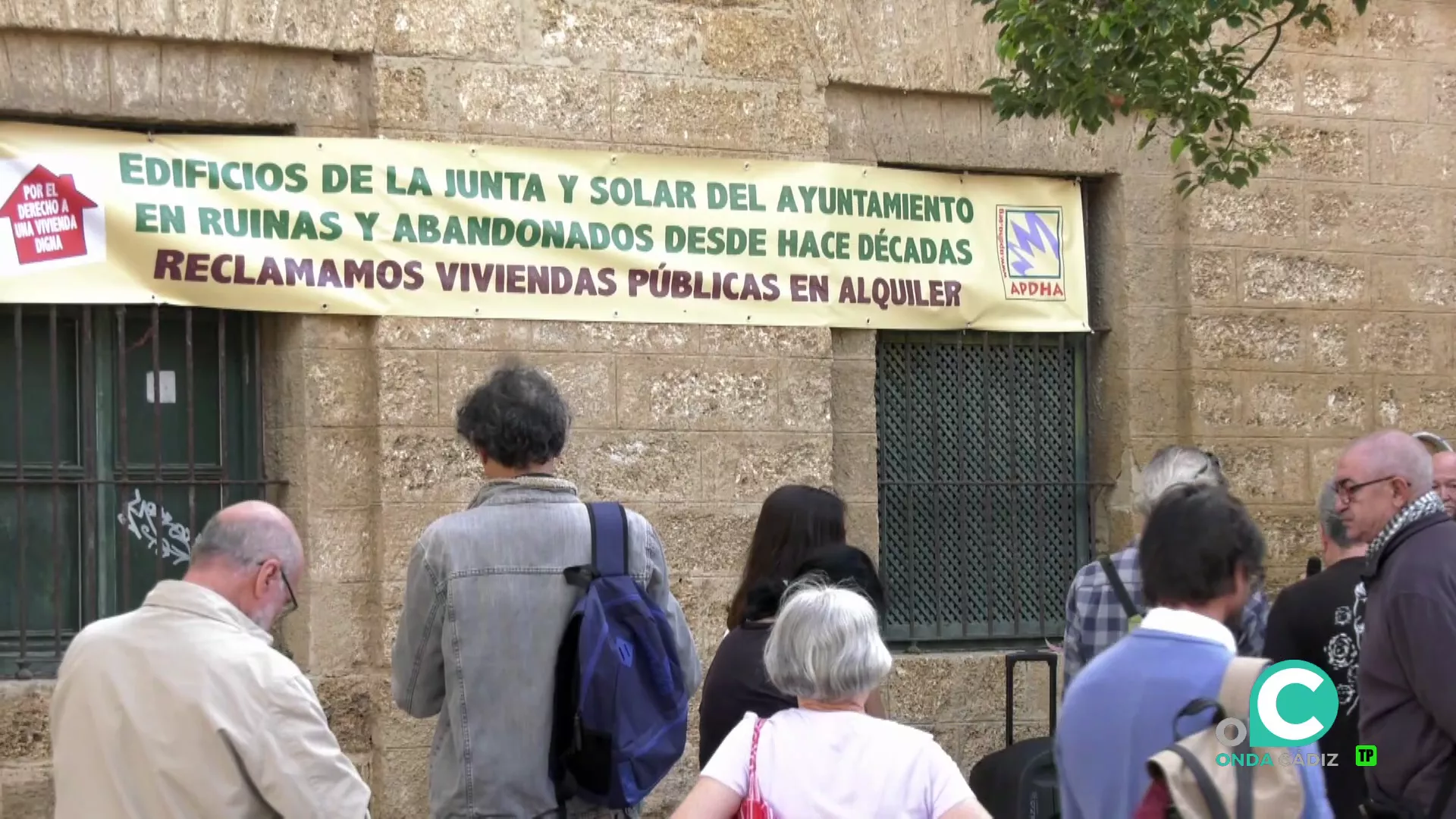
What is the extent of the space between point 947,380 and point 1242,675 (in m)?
5.05

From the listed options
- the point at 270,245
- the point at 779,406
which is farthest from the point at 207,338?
the point at 779,406

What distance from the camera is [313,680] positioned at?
23.5ft

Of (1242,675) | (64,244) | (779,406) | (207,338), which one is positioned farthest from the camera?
(779,406)

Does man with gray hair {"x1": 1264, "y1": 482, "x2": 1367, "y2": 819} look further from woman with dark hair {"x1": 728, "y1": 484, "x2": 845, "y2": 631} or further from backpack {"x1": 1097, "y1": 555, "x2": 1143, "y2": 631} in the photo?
woman with dark hair {"x1": 728, "y1": 484, "x2": 845, "y2": 631}

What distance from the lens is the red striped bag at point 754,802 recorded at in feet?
11.6

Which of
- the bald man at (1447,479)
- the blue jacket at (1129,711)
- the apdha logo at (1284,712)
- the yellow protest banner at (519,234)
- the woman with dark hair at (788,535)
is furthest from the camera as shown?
the yellow protest banner at (519,234)

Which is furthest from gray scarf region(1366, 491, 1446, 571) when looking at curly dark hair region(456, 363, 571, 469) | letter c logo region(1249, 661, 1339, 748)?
curly dark hair region(456, 363, 571, 469)

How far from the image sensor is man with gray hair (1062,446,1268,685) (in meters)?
5.10

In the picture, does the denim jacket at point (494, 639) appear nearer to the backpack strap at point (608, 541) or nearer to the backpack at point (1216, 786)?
the backpack strap at point (608, 541)

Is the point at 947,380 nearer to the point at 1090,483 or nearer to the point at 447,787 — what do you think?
the point at 1090,483

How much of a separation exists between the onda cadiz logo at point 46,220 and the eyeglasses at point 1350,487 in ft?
14.3

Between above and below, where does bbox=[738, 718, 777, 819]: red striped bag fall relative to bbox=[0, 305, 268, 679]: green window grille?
below

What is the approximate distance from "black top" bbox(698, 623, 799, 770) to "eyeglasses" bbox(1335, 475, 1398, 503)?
1.43 metres

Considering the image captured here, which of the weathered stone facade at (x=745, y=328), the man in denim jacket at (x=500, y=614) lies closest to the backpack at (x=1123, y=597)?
the man in denim jacket at (x=500, y=614)
